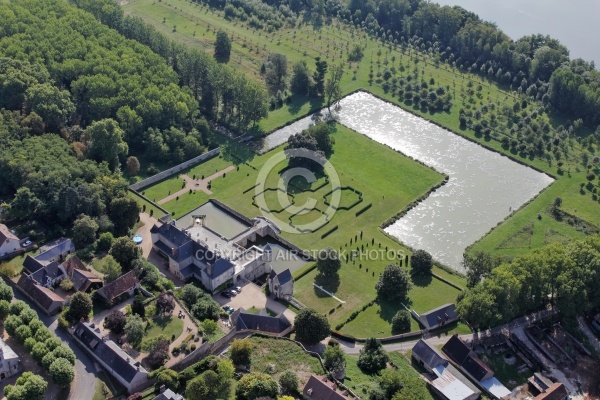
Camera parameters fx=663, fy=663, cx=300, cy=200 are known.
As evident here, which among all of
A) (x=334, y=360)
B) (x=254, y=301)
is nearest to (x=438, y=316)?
(x=334, y=360)

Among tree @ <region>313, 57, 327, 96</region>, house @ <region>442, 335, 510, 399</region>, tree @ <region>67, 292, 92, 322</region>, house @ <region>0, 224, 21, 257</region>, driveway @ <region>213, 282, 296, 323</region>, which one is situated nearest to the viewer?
house @ <region>442, 335, 510, 399</region>

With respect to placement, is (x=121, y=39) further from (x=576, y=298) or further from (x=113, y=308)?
(x=576, y=298)

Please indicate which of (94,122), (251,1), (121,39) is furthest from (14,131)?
(251,1)

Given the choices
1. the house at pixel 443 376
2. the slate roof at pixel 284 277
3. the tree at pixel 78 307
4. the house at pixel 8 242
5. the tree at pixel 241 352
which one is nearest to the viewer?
the house at pixel 443 376

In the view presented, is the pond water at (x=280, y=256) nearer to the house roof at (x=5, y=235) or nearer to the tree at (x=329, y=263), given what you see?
the tree at (x=329, y=263)

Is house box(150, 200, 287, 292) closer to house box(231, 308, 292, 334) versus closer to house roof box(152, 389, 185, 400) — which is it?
house box(231, 308, 292, 334)

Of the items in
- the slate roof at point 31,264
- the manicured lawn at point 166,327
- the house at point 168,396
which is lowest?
the slate roof at point 31,264

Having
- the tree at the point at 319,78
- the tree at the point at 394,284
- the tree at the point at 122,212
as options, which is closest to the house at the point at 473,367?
the tree at the point at 394,284

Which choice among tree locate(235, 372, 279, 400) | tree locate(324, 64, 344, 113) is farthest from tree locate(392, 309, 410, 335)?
tree locate(324, 64, 344, 113)
